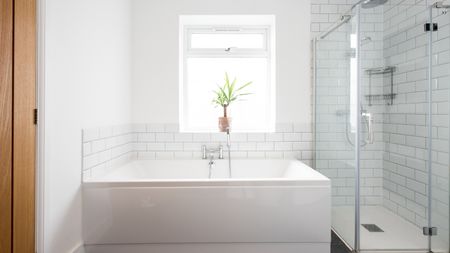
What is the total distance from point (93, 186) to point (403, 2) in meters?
2.73

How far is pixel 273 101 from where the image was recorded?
10.4 ft

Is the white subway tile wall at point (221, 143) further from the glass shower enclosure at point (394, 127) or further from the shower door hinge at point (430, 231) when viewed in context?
the shower door hinge at point (430, 231)

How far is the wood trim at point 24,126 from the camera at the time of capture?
4.78ft

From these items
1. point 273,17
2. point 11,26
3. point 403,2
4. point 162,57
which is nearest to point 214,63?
point 162,57

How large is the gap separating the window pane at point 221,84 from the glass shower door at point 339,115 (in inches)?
24.4

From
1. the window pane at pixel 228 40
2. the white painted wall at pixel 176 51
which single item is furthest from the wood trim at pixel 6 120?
the window pane at pixel 228 40

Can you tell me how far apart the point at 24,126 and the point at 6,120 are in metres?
0.12

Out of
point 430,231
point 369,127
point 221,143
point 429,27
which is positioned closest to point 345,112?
point 369,127

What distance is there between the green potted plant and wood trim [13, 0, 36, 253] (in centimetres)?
178

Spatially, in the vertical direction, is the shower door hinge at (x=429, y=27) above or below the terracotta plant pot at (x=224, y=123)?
above

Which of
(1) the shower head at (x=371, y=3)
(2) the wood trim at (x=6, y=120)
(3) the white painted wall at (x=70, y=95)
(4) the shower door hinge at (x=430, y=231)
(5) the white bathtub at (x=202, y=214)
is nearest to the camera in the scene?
(2) the wood trim at (x=6, y=120)

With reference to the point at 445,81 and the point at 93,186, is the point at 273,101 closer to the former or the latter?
the point at 445,81

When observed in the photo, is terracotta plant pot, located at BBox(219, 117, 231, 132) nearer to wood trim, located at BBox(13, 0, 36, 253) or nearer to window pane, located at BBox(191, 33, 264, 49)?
window pane, located at BBox(191, 33, 264, 49)

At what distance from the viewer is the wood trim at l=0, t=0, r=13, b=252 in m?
1.37
